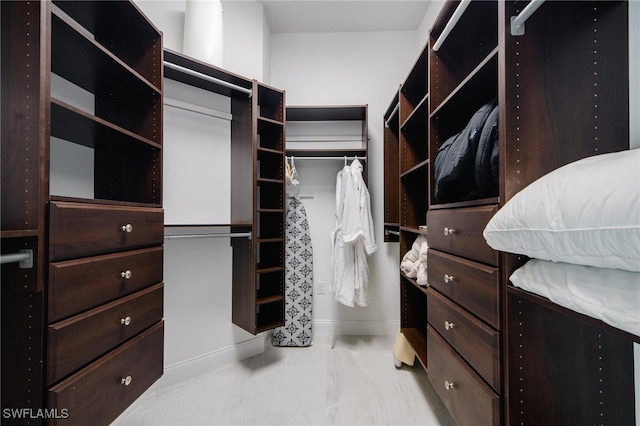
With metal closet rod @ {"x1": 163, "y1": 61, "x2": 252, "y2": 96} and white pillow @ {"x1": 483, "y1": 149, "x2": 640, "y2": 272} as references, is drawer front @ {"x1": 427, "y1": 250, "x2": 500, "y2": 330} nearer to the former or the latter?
white pillow @ {"x1": 483, "y1": 149, "x2": 640, "y2": 272}

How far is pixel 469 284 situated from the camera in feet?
2.93

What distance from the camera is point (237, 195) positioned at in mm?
1834

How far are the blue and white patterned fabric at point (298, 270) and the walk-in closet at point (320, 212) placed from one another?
0.06ft

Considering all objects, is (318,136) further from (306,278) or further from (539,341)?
(539,341)

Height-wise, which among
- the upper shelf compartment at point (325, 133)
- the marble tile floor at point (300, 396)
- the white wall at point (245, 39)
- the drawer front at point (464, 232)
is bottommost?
the marble tile floor at point (300, 396)

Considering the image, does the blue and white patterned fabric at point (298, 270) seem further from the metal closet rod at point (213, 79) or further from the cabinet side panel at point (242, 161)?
the metal closet rod at point (213, 79)

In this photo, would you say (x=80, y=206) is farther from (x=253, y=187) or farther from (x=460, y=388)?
(x=460, y=388)

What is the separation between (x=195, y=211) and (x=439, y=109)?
160 centimetres

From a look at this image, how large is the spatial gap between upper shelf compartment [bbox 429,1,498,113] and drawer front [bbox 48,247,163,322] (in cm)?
157

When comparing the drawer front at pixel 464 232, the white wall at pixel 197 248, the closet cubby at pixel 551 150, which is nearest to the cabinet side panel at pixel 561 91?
the closet cubby at pixel 551 150

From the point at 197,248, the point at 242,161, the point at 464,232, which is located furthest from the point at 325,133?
the point at 464,232

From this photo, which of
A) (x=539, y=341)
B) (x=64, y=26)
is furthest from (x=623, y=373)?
(x=64, y=26)

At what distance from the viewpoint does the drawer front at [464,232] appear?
81 centimetres

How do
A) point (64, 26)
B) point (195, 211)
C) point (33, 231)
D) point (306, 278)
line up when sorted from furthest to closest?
point (306, 278) → point (195, 211) → point (64, 26) → point (33, 231)
